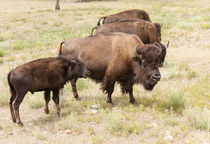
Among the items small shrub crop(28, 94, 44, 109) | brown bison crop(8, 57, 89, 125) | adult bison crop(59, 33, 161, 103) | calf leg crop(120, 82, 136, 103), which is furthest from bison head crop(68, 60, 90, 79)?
small shrub crop(28, 94, 44, 109)

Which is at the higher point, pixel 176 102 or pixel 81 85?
pixel 176 102

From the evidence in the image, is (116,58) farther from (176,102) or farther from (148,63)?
(176,102)

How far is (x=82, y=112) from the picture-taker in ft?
22.7

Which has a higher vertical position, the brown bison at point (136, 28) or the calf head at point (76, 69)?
the brown bison at point (136, 28)

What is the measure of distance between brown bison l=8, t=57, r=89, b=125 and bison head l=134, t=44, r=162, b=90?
1227mm

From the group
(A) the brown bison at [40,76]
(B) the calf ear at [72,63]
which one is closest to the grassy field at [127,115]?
(A) the brown bison at [40,76]

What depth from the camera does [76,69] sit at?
681cm

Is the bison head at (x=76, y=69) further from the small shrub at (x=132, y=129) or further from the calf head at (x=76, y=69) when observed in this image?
the small shrub at (x=132, y=129)

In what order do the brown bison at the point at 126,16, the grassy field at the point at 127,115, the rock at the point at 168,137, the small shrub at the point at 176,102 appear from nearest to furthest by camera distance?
the rock at the point at 168,137
the grassy field at the point at 127,115
the small shrub at the point at 176,102
the brown bison at the point at 126,16

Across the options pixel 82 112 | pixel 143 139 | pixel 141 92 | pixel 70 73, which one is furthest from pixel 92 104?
pixel 143 139

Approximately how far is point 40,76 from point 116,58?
71.3 inches

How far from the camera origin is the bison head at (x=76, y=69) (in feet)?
22.3

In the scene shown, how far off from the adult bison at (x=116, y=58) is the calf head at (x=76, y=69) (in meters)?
0.44

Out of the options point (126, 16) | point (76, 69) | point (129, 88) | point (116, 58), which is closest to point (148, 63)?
point (116, 58)
